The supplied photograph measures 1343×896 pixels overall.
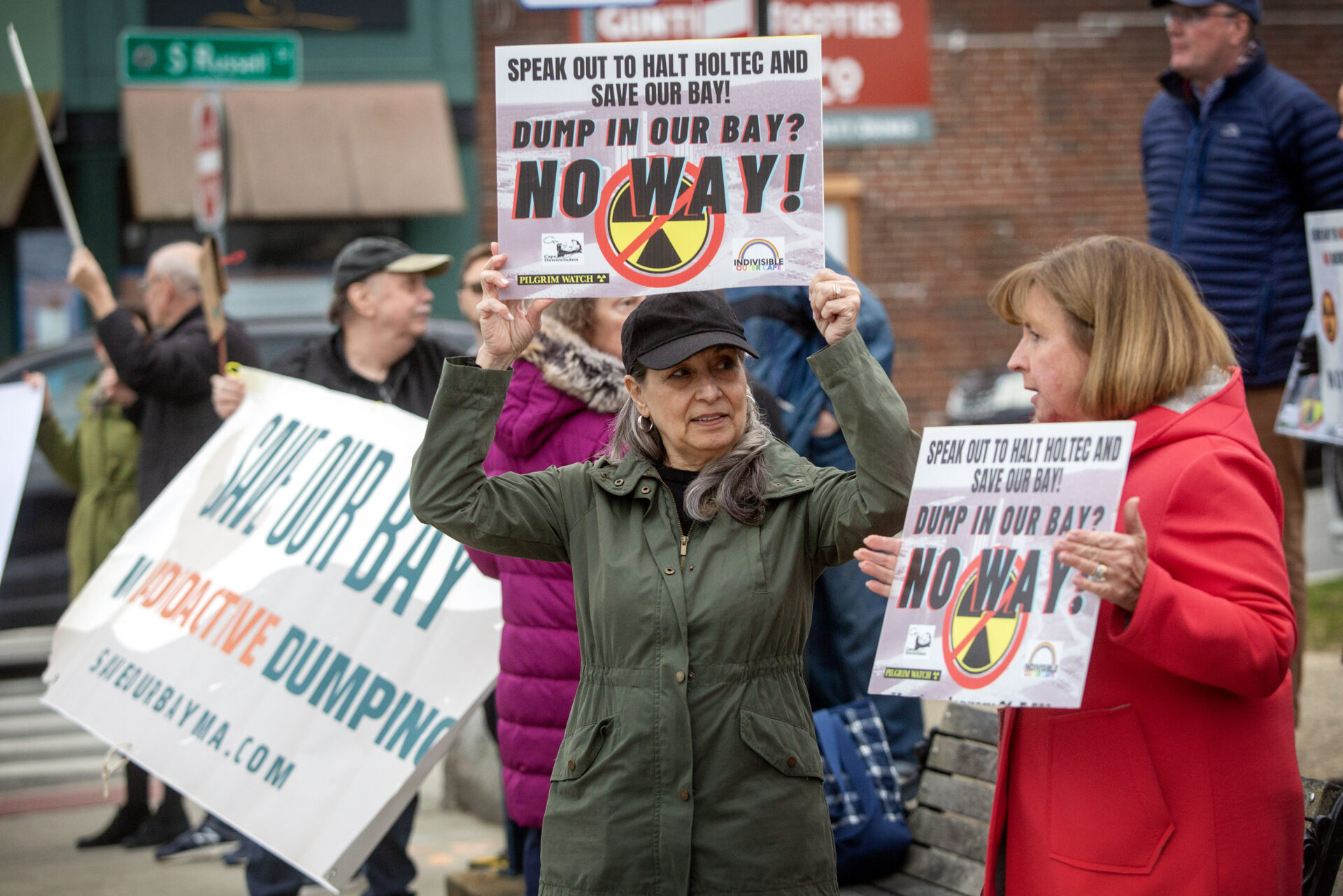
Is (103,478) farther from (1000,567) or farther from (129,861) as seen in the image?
(1000,567)

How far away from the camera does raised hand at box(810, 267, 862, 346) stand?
271 cm

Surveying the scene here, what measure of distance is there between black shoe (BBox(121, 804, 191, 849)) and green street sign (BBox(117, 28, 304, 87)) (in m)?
4.83

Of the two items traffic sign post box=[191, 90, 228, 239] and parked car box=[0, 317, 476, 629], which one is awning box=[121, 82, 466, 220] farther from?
traffic sign post box=[191, 90, 228, 239]

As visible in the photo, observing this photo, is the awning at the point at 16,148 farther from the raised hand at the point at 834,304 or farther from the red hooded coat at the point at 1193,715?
the red hooded coat at the point at 1193,715

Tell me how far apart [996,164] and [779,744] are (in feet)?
46.7

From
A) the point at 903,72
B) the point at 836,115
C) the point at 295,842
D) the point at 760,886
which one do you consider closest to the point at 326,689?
the point at 295,842

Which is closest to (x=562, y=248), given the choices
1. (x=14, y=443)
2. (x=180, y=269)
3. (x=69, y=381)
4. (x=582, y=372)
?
(x=582, y=372)

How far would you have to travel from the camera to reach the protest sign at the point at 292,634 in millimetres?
4172

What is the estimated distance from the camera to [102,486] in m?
6.67

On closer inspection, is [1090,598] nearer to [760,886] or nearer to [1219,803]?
[1219,803]

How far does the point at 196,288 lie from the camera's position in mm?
6250

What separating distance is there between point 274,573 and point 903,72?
4.52 metres

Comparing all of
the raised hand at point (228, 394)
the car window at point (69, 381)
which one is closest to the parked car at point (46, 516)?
the car window at point (69, 381)

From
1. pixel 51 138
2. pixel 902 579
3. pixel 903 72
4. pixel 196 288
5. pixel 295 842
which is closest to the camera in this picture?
pixel 902 579
